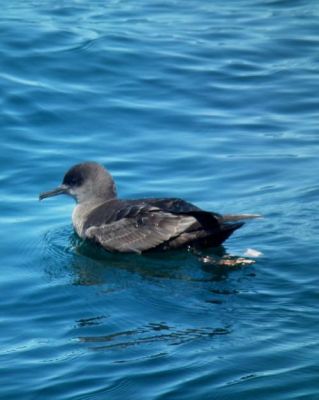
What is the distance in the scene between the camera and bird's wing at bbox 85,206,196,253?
9328 millimetres

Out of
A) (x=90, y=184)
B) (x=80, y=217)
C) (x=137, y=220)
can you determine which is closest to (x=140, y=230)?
(x=137, y=220)

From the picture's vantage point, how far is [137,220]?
962 cm

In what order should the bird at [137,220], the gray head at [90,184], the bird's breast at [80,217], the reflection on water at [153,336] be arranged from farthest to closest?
the gray head at [90,184] → the bird's breast at [80,217] → the bird at [137,220] → the reflection on water at [153,336]

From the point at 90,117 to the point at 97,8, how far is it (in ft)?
16.7

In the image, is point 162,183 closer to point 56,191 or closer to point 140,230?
point 56,191

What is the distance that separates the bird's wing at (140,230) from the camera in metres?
9.33

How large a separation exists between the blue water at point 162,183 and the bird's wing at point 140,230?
5.6 inches

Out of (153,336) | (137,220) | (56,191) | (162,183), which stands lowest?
(153,336)

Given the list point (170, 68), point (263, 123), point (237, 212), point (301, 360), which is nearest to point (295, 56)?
point (170, 68)

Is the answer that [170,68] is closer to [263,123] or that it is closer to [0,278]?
[263,123]

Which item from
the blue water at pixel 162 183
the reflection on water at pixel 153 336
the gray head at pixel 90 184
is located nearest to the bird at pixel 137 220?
the gray head at pixel 90 184

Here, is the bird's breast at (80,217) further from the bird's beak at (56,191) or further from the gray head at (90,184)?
the bird's beak at (56,191)

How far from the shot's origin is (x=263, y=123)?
13.7 meters

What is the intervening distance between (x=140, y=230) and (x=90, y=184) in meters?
1.14
